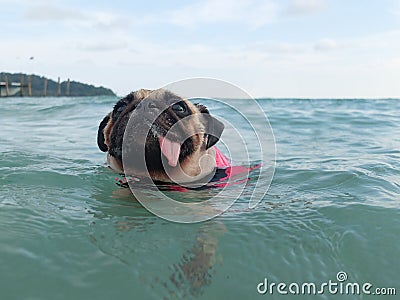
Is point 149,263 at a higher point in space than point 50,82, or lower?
lower

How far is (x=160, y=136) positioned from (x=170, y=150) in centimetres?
20

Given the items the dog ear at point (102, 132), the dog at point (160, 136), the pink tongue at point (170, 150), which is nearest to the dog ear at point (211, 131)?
the dog at point (160, 136)

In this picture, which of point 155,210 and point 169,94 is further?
point 169,94

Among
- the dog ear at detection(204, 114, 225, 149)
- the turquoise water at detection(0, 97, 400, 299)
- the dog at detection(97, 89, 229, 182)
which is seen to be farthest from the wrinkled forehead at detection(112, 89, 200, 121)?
the turquoise water at detection(0, 97, 400, 299)

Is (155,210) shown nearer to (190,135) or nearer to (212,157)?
(190,135)

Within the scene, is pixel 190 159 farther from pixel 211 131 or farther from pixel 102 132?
pixel 102 132

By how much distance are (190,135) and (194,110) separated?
393 mm

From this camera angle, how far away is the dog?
3.95 m

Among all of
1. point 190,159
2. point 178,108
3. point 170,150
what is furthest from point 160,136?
point 190,159

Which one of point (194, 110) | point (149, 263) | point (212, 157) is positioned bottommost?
point (149, 263)

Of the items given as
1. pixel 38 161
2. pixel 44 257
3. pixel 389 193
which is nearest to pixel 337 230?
pixel 389 193

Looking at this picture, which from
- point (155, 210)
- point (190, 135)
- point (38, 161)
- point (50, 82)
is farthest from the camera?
point (50, 82)

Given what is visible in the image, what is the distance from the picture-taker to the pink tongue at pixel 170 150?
399 cm

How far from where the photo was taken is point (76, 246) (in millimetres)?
3045
